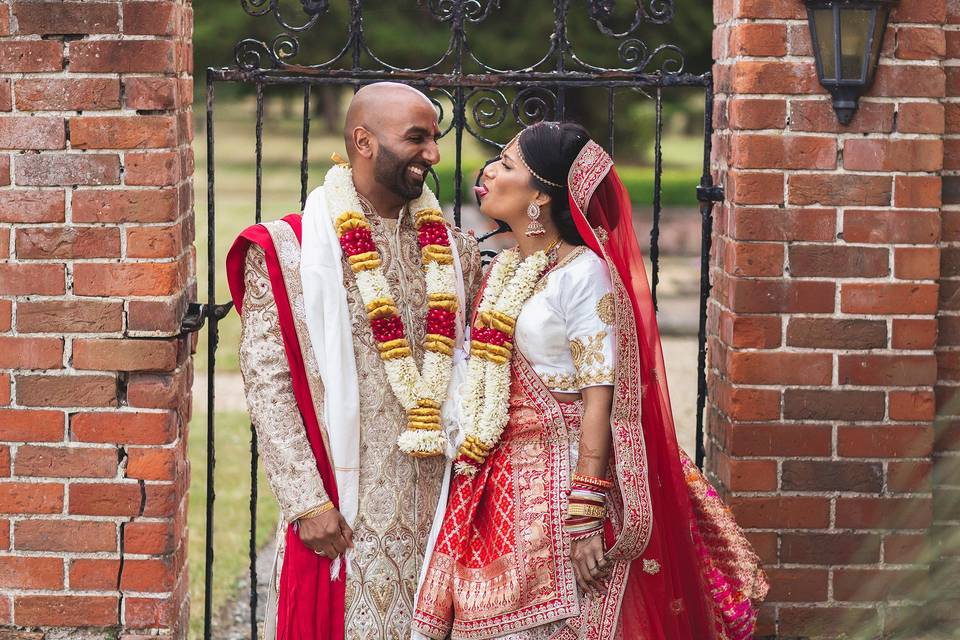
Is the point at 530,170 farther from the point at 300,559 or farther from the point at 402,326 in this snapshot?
the point at 300,559

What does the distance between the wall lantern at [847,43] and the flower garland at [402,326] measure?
3.98ft

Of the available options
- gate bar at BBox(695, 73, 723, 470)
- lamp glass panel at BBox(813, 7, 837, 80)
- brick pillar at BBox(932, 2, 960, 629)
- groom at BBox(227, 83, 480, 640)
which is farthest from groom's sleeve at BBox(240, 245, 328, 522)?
brick pillar at BBox(932, 2, 960, 629)

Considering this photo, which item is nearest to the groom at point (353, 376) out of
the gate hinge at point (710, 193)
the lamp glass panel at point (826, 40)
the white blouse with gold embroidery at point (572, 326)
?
the white blouse with gold embroidery at point (572, 326)

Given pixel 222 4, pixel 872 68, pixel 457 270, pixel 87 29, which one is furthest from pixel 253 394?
pixel 222 4

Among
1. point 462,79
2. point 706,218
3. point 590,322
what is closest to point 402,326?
point 590,322

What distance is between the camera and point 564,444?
2.97m

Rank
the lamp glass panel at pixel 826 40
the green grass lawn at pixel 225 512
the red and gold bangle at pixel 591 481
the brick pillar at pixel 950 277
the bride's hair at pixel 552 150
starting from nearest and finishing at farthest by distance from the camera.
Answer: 1. the red and gold bangle at pixel 591 481
2. the bride's hair at pixel 552 150
3. the lamp glass panel at pixel 826 40
4. the brick pillar at pixel 950 277
5. the green grass lawn at pixel 225 512

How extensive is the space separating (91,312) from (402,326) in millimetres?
878

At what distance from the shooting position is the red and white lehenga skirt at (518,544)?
2.92 meters

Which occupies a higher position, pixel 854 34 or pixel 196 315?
pixel 854 34

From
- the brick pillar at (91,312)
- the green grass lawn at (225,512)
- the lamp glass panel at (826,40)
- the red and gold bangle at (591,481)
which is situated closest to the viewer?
the red and gold bangle at (591,481)

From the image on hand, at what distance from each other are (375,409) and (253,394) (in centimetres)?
30

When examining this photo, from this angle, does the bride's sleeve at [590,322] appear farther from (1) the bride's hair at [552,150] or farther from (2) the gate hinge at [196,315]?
(2) the gate hinge at [196,315]

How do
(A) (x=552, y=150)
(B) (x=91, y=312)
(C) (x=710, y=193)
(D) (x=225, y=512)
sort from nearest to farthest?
(A) (x=552, y=150)
(B) (x=91, y=312)
(C) (x=710, y=193)
(D) (x=225, y=512)
